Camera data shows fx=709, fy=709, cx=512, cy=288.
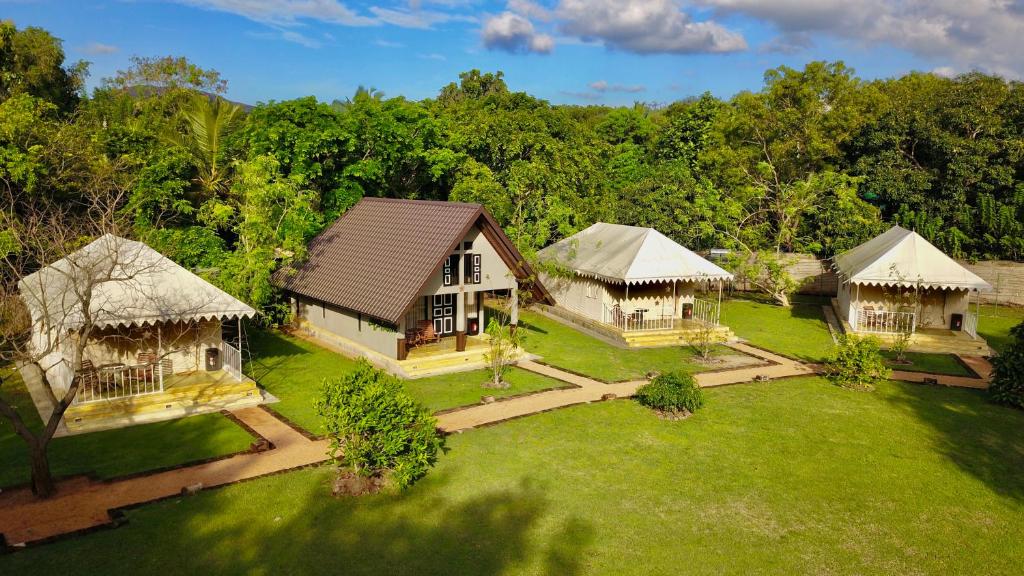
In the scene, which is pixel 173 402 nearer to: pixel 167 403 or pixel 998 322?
pixel 167 403

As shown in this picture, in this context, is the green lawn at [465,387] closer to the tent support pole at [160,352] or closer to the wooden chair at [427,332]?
the wooden chair at [427,332]

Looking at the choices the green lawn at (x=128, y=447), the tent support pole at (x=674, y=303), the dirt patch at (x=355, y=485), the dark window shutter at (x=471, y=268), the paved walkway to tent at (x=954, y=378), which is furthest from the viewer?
the tent support pole at (x=674, y=303)

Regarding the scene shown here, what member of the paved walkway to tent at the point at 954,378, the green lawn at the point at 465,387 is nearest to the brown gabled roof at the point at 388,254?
the green lawn at the point at 465,387

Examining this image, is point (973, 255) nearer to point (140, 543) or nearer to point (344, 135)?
point (344, 135)

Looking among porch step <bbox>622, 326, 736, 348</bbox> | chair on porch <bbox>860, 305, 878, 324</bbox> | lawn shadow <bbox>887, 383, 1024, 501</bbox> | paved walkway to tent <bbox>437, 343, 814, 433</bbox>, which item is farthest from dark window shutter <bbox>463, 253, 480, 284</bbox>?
chair on porch <bbox>860, 305, 878, 324</bbox>

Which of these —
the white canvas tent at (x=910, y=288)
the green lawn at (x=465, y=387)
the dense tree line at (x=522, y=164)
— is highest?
the dense tree line at (x=522, y=164)

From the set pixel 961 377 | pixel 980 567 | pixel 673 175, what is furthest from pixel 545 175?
pixel 980 567
